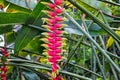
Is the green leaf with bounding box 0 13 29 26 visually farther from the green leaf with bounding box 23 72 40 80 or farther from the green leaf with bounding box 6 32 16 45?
the green leaf with bounding box 23 72 40 80

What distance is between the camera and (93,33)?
3.28 ft

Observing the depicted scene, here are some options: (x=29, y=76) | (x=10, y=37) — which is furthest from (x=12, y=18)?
(x=29, y=76)

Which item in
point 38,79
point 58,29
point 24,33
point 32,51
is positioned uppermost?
point 58,29

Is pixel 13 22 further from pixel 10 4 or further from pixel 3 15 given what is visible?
pixel 10 4

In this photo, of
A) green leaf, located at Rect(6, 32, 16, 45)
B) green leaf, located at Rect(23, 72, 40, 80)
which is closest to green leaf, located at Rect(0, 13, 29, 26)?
green leaf, located at Rect(6, 32, 16, 45)

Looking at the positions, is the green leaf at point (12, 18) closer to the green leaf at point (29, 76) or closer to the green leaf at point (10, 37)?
the green leaf at point (10, 37)

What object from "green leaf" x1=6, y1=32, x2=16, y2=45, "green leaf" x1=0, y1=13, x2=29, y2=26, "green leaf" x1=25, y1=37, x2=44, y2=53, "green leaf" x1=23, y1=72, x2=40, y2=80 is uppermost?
"green leaf" x1=0, y1=13, x2=29, y2=26

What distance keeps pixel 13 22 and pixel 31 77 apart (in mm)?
364

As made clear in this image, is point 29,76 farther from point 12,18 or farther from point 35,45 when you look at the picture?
point 12,18

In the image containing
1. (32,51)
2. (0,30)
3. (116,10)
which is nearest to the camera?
(0,30)

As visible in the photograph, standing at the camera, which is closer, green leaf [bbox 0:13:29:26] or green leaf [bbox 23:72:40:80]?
green leaf [bbox 0:13:29:26]

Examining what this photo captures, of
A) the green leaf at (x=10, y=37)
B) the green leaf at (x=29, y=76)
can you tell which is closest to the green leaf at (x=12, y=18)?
the green leaf at (x=10, y=37)

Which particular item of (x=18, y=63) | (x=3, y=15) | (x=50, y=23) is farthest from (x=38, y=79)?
(x=50, y=23)

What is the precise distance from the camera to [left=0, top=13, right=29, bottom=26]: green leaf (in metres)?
0.83
